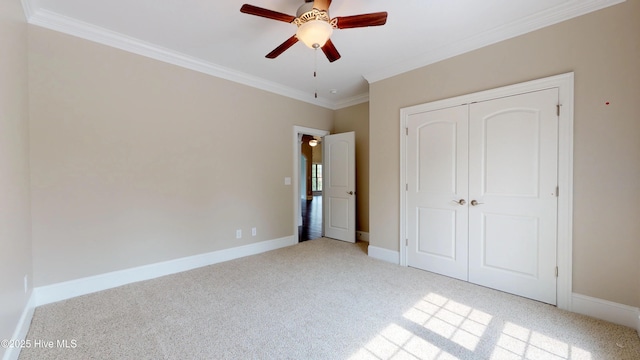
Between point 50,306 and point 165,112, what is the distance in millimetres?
2206

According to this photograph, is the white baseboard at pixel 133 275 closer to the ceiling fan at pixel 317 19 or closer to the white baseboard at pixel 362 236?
the white baseboard at pixel 362 236

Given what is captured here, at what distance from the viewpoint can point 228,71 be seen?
11.8ft

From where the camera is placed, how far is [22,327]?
1861mm

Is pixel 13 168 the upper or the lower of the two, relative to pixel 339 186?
upper

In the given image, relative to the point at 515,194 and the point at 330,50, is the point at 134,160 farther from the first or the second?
the point at 515,194

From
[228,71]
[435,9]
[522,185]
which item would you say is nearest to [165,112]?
[228,71]

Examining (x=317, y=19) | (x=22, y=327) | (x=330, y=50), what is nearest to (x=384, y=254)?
(x=330, y=50)

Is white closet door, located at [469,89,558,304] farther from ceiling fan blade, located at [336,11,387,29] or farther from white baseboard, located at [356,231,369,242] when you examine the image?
white baseboard, located at [356,231,369,242]

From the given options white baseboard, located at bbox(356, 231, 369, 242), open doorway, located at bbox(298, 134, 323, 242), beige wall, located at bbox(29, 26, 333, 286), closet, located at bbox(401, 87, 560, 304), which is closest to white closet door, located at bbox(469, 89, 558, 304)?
closet, located at bbox(401, 87, 560, 304)

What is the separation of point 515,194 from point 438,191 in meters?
0.75

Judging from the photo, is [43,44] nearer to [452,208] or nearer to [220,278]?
[220,278]

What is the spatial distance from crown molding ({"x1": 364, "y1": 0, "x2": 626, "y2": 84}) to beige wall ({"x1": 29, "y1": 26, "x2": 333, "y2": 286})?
2.21 metres

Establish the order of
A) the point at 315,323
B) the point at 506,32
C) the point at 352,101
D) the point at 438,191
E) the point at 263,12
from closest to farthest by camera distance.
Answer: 1. the point at 263,12
2. the point at 315,323
3. the point at 506,32
4. the point at 438,191
5. the point at 352,101

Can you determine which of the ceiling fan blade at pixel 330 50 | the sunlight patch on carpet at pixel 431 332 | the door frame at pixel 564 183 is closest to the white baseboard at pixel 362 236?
the sunlight patch on carpet at pixel 431 332
